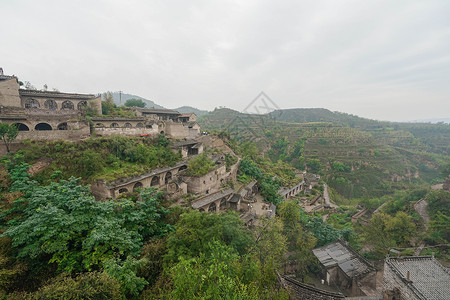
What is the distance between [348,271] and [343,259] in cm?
133

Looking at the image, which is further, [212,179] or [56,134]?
[212,179]

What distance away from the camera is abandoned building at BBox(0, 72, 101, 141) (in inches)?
707

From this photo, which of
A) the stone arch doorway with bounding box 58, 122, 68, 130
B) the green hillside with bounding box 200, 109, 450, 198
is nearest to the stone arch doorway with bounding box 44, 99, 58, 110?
the stone arch doorway with bounding box 58, 122, 68, 130

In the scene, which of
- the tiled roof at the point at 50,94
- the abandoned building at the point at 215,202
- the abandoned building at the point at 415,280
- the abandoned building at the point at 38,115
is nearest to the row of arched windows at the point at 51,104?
the abandoned building at the point at 38,115

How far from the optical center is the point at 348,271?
16.0 metres

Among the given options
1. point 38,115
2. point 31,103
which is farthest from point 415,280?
point 31,103

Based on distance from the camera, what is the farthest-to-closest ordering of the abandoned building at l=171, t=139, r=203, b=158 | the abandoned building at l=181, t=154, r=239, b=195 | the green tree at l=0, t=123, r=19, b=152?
1. the abandoned building at l=171, t=139, r=203, b=158
2. the abandoned building at l=181, t=154, r=239, b=195
3. the green tree at l=0, t=123, r=19, b=152

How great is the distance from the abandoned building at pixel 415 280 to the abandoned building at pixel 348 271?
137 inches

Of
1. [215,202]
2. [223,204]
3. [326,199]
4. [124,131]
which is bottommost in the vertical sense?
[326,199]

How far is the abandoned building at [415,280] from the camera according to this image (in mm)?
10734

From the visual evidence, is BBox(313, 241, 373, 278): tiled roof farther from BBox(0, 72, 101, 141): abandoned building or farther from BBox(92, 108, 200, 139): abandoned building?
BBox(0, 72, 101, 141): abandoned building

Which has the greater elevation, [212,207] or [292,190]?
[212,207]

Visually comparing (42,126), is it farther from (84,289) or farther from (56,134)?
(84,289)

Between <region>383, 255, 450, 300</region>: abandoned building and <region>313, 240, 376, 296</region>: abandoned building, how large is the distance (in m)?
3.48
